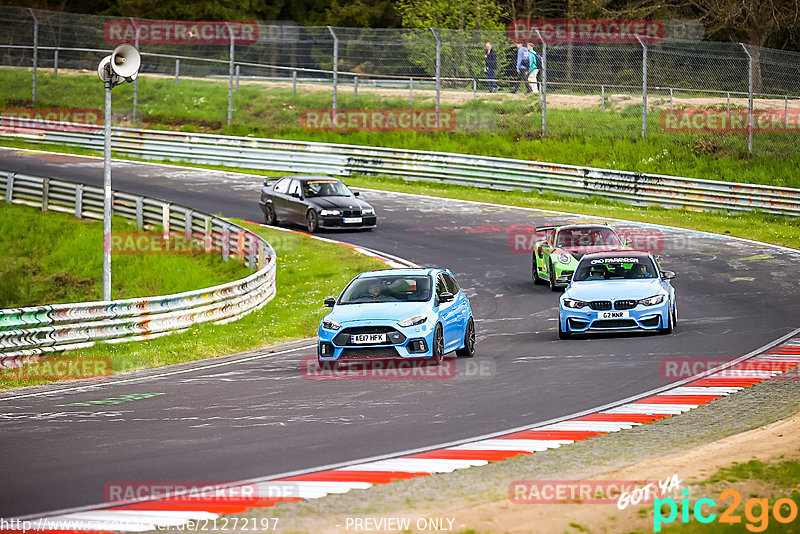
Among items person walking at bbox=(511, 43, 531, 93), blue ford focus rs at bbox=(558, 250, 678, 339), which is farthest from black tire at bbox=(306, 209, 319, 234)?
blue ford focus rs at bbox=(558, 250, 678, 339)

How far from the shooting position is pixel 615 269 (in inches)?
739

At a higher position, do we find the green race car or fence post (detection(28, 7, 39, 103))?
fence post (detection(28, 7, 39, 103))

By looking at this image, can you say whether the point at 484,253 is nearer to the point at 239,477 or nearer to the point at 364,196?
the point at 364,196

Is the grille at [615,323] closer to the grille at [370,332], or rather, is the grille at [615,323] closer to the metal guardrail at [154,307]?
the grille at [370,332]

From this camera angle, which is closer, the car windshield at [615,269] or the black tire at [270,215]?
the car windshield at [615,269]

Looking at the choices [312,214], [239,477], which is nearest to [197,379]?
[239,477]

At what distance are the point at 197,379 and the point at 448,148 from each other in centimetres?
2710

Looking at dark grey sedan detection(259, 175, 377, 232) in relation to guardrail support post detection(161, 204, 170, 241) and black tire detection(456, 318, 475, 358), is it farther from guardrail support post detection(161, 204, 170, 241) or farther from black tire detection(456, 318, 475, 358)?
black tire detection(456, 318, 475, 358)

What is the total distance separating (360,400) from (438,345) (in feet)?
9.03

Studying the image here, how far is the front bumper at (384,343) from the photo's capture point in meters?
14.8

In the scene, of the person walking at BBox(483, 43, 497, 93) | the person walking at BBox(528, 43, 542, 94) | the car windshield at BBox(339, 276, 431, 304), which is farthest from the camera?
the person walking at BBox(483, 43, 497, 93)

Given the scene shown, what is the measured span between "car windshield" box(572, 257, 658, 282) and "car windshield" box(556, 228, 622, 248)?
159 inches

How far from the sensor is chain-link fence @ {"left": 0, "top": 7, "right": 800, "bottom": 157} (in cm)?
3475

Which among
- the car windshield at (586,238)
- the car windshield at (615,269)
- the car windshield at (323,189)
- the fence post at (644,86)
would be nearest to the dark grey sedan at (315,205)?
the car windshield at (323,189)
